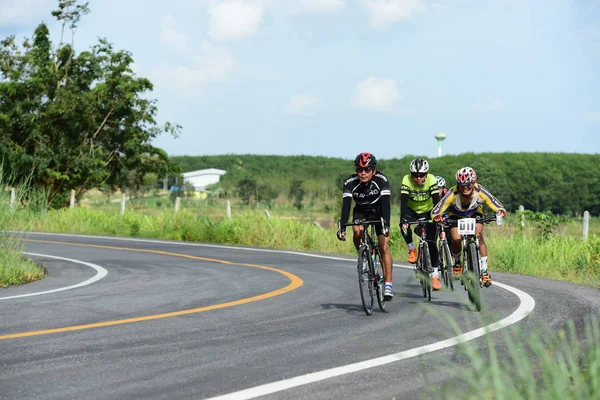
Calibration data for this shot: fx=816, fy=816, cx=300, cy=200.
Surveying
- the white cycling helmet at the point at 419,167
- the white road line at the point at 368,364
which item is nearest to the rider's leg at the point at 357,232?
the white cycling helmet at the point at 419,167

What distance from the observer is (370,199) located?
9.89 metres

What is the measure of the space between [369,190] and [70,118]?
118ft

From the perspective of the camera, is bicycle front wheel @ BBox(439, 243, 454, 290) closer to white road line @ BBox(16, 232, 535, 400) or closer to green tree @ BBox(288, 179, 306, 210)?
white road line @ BBox(16, 232, 535, 400)

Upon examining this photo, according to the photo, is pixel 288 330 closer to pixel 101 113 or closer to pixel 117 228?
pixel 117 228

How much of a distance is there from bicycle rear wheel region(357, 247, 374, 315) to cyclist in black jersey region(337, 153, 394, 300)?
27 cm

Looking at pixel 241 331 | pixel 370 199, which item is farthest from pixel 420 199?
pixel 241 331

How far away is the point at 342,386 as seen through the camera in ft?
18.6

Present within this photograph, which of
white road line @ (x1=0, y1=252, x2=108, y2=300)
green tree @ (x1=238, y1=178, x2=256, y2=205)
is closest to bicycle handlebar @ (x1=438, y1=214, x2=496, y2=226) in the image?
white road line @ (x1=0, y1=252, x2=108, y2=300)

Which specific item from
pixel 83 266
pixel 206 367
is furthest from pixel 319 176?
pixel 206 367

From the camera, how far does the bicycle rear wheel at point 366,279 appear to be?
9375 mm

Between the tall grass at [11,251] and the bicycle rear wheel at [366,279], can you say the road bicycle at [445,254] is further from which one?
the tall grass at [11,251]

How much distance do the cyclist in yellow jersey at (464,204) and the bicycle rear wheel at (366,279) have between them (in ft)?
4.51

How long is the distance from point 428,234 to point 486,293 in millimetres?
1228

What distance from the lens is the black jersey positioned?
9.84 m
